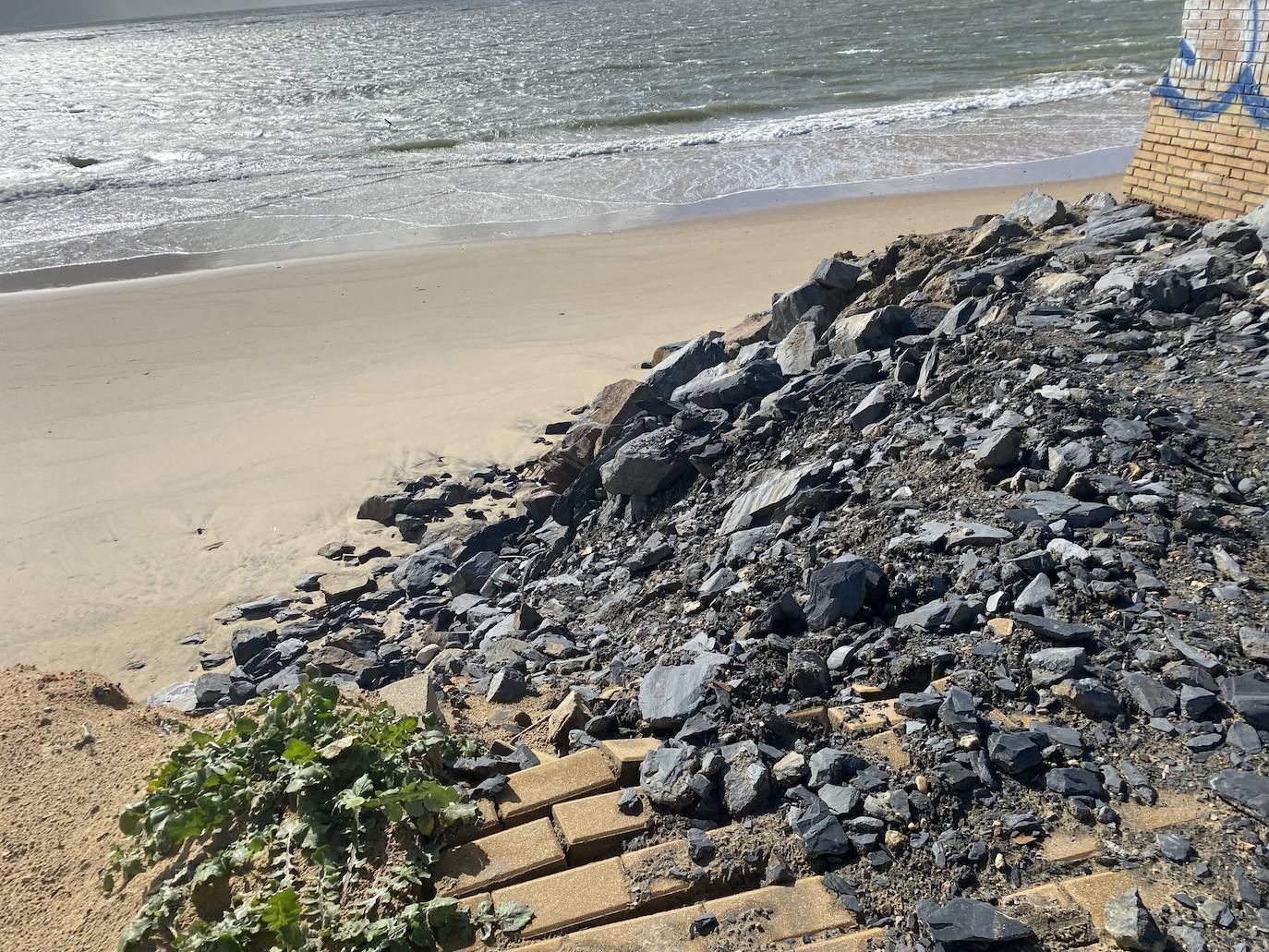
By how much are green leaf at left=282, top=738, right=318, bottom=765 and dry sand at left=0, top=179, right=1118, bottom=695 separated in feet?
10.2

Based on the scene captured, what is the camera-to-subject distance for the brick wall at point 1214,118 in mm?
6660

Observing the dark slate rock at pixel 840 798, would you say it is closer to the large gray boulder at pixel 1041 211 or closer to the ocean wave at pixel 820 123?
the large gray boulder at pixel 1041 211

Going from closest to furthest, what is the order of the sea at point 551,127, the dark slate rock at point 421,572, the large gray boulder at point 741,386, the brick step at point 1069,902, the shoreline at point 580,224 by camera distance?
the brick step at point 1069,902 → the dark slate rock at point 421,572 → the large gray boulder at point 741,386 → the shoreline at point 580,224 → the sea at point 551,127

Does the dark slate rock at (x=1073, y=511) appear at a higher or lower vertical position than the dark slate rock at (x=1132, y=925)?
higher

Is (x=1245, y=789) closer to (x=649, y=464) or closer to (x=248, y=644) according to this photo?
(x=649, y=464)

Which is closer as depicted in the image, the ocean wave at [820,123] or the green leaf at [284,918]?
the green leaf at [284,918]

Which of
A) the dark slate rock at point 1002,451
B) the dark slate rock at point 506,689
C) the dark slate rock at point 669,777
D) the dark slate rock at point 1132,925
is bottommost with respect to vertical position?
the dark slate rock at point 506,689

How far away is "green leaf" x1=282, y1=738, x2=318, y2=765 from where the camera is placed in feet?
9.65

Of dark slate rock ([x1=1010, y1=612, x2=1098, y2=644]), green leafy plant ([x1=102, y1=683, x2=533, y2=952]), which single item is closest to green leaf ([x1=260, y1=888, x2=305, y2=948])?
green leafy plant ([x1=102, y1=683, x2=533, y2=952])

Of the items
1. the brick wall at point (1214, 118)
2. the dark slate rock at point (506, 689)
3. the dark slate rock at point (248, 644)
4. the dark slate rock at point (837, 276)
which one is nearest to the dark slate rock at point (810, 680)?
the dark slate rock at point (506, 689)

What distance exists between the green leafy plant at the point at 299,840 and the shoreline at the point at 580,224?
11.8m

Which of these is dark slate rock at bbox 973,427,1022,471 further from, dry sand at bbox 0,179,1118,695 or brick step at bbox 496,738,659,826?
dry sand at bbox 0,179,1118,695

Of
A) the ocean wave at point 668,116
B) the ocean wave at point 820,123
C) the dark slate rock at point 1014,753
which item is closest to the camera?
the dark slate rock at point 1014,753

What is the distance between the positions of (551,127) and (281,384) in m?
16.2
